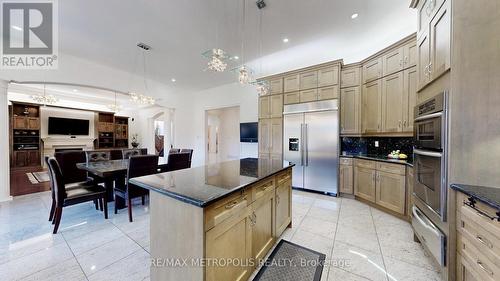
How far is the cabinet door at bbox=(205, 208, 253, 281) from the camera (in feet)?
3.71

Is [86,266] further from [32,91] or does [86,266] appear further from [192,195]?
[32,91]

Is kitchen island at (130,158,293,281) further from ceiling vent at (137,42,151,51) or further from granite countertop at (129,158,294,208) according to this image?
ceiling vent at (137,42,151,51)

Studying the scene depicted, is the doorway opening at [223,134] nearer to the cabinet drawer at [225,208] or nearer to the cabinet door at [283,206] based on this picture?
the cabinet door at [283,206]

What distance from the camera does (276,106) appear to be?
4.55 m

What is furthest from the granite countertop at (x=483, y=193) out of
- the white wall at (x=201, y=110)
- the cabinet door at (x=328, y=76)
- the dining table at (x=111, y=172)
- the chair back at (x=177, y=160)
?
the white wall at (x=201, y=110)

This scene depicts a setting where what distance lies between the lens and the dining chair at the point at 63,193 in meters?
2.32

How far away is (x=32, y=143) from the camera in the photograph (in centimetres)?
723

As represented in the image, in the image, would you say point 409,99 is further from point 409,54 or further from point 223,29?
point 223,29

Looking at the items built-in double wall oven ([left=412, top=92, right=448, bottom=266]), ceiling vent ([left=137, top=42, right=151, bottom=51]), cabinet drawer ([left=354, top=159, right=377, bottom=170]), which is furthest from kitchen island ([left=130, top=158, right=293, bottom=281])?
ceiling vent ([left=137, top=42, right=151, bottom=51])

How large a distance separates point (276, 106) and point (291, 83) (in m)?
0.65

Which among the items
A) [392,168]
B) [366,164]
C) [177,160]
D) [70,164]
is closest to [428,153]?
[392,168]

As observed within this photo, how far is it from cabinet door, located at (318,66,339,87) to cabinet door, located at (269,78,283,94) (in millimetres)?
937

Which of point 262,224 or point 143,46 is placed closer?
point 262,224

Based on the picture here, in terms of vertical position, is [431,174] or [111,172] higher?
[431,174]
